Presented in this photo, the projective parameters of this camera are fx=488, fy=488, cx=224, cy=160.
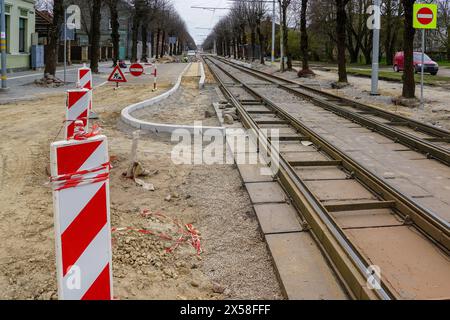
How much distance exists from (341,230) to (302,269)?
2.28 feet

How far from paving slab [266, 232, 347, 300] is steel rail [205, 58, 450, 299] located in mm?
93

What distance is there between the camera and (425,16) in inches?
555

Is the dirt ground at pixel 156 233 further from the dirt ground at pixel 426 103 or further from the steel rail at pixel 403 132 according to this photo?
the dirt ground at pixel 426 103

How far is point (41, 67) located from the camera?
33750mm

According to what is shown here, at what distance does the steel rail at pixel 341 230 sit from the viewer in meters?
3.78

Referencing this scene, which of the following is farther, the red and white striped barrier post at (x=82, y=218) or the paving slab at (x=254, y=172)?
the paving slab at (x=254, y=172)

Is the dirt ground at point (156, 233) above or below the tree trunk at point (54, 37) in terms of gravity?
below

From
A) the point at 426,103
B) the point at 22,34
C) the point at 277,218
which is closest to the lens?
the point at 277,218

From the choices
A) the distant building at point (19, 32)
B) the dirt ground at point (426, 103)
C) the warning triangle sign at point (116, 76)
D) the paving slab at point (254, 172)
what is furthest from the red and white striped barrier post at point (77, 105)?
the distant building at point (19, 32)

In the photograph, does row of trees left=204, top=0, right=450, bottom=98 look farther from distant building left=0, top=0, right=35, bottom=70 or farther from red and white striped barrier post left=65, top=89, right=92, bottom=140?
red and white striped barrier post left=65, top=89, right=92, bottom=140

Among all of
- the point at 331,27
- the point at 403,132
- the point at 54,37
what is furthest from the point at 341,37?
the point at 331,27

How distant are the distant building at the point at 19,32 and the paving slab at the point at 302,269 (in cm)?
2710

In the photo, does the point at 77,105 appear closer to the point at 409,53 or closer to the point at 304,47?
the point at 409,53
